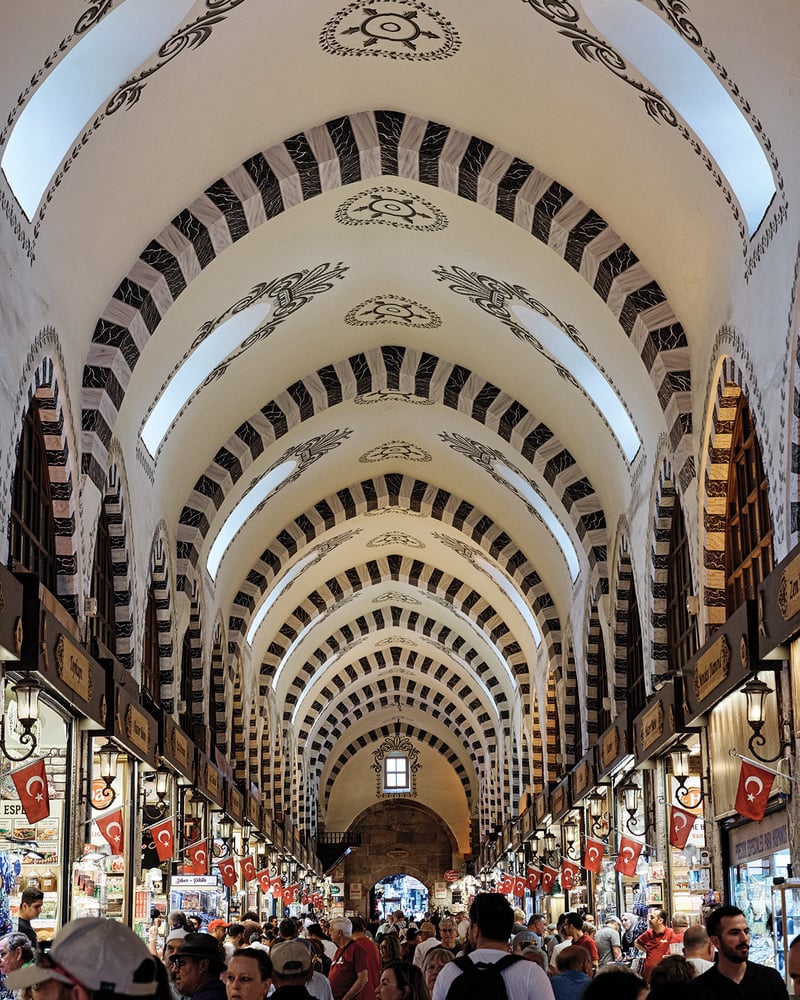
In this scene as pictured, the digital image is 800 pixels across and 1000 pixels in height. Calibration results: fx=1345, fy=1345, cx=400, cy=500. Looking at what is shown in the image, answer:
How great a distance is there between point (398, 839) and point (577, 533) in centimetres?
3109

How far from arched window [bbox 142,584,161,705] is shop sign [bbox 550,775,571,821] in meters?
6.53

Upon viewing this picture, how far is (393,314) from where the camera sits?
1516 cm

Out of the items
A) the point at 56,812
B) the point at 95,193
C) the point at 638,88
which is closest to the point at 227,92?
the point at 95,193

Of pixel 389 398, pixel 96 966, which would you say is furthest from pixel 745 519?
pixel 96 966

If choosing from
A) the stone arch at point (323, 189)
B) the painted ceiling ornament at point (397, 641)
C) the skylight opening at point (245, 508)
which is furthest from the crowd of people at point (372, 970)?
the painted ceiling ornament at point (397, 641)

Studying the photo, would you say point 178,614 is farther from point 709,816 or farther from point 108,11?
point 108,11

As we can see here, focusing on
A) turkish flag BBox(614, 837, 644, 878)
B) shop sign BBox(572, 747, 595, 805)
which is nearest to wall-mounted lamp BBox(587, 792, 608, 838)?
shop sign BBox(572, 747, 595, 805)

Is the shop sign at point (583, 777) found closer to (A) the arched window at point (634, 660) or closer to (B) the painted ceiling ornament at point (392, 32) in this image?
(A) the arched window at point (634, 660)

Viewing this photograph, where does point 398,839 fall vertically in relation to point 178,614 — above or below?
below

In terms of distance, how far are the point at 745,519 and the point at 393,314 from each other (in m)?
5.96

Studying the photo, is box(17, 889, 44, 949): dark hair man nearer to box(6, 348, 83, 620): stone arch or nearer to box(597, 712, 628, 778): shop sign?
box(6, 348, 83, 620): stone arch

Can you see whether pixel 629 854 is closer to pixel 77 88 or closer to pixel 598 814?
pixel 598 814

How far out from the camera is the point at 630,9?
28.8 feet

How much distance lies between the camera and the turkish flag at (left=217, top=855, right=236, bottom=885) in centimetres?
1831
